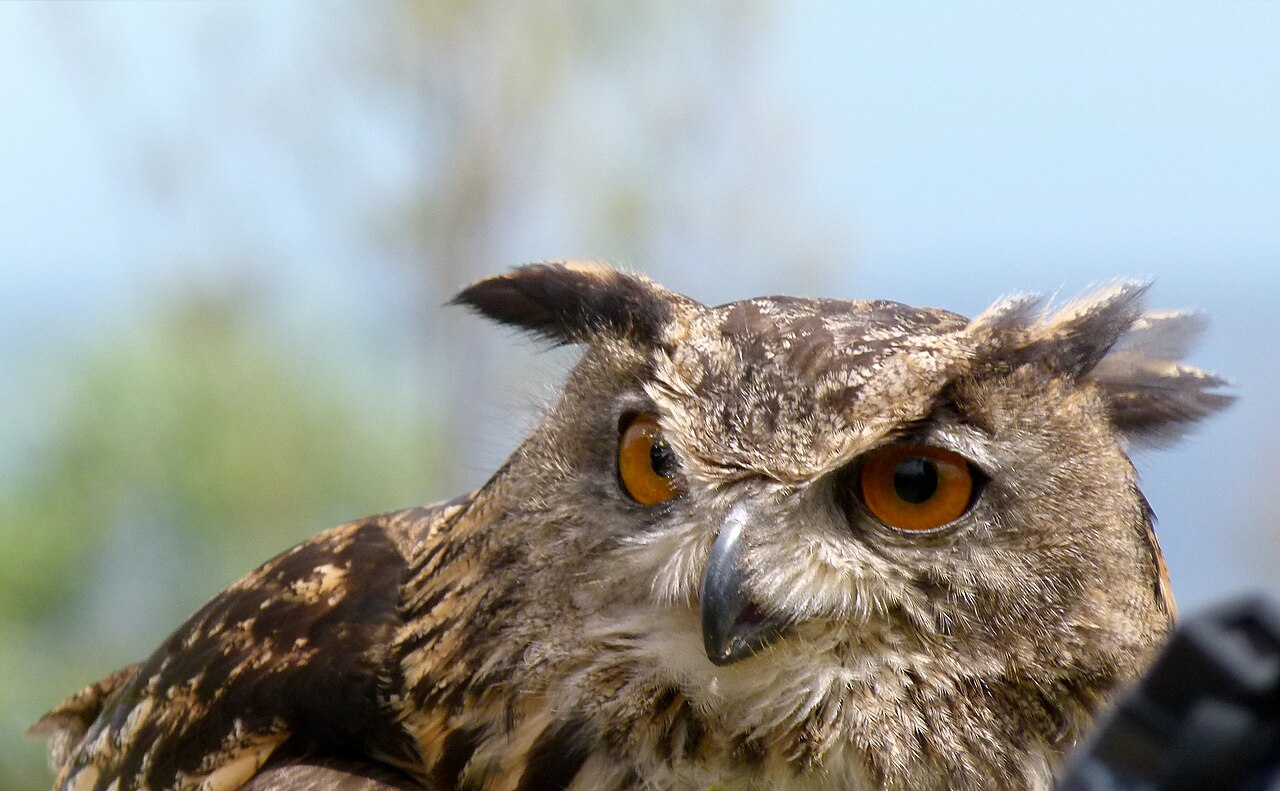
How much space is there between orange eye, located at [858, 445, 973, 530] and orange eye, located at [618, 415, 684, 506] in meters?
0.21

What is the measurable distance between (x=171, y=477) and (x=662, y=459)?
28.0 ft

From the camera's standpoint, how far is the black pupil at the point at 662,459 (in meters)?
1.36

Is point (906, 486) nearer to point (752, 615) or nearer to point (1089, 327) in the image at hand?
point (752, 615)

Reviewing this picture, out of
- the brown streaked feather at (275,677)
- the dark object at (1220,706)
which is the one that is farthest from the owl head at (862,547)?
the dark object at (1220,706)

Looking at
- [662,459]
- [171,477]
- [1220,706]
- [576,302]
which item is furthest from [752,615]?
[171,477]

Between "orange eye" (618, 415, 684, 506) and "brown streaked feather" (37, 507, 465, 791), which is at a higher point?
"orange eye" (618, 415, 684, 506)

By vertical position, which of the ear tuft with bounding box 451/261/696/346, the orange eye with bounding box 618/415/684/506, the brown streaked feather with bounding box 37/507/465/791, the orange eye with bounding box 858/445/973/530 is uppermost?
the ear tuft with bounding box 451/261/696/346

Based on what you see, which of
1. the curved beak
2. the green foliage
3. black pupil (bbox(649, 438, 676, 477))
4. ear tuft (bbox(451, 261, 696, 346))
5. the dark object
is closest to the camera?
the dark object

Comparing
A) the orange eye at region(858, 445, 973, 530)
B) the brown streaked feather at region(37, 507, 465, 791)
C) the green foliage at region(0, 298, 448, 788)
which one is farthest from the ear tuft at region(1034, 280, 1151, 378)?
the green foliage at region(0, 298, 448, 788)

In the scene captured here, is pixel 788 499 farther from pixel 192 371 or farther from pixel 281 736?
pixel 192 371

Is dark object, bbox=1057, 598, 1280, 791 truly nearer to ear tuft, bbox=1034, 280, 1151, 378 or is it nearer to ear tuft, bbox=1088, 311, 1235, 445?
ear tuft, bbox=1034, 280, 1151, 378

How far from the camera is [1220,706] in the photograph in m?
0.46

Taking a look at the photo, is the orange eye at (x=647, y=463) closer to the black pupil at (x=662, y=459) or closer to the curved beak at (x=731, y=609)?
the black pupil at (x=662, y=459)

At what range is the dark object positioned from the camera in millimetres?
453
